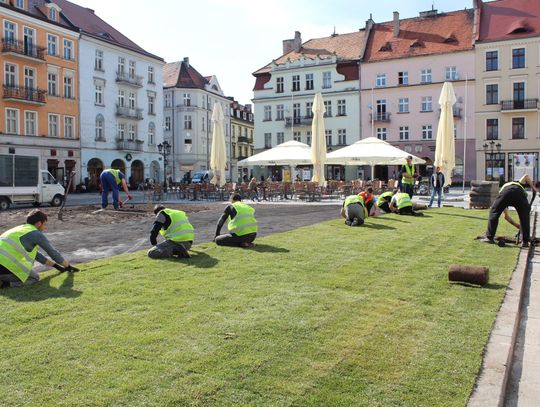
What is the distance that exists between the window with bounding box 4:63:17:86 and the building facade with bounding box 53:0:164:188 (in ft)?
20.7

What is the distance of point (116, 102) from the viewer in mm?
47906

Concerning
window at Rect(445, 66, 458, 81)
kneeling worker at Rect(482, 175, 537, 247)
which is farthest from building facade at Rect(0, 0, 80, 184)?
window at Rect(445, 66, 458, 81)

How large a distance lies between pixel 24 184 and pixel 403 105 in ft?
127

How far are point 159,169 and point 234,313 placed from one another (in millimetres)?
50290

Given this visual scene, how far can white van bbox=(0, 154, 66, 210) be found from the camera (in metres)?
23.7

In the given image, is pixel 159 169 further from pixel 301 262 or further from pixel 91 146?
pixel 301 262

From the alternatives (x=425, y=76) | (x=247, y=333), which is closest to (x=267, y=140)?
(x=425, y=76)

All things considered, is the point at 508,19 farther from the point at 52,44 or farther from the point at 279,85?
the point at 52,44

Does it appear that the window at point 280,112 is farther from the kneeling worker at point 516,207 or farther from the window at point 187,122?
the kneeling worker at point 516,207

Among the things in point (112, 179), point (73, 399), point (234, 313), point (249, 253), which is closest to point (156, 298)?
point (234, 313)

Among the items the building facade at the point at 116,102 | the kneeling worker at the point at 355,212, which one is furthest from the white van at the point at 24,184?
the building facade at the point at 116,102

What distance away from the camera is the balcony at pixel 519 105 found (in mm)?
46369

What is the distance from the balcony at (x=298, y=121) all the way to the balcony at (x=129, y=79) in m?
16.3

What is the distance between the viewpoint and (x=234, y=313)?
17.9 feet
